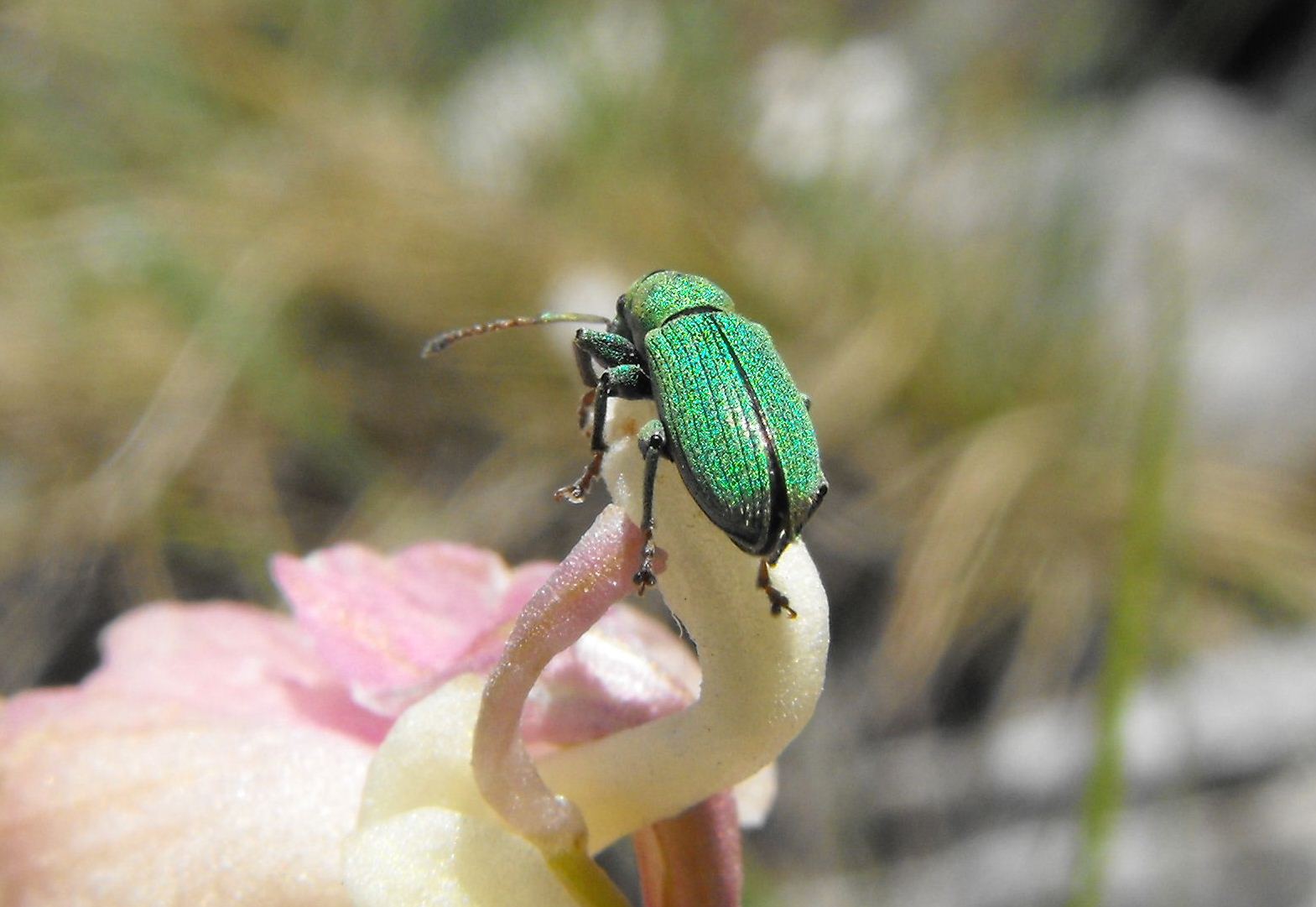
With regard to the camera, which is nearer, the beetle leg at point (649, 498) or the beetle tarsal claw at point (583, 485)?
the beetle leg at point (649, 498)

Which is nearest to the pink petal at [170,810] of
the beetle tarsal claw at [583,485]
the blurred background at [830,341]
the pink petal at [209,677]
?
the pink petal at [209,677]

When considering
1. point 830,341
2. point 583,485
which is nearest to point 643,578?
point 583,485

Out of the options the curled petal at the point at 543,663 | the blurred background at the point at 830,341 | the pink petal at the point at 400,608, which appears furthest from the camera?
the blurred background at the point at 830,341

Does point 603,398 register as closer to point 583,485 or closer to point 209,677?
point 583,485

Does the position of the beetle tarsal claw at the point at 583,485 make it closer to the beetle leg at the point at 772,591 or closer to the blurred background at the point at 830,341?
the beetle leg at the point at 772,591

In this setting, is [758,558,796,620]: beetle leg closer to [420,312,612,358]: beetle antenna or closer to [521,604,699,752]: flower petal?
[521,604,699,752]: flower petal

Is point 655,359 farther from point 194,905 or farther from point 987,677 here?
point 987,677

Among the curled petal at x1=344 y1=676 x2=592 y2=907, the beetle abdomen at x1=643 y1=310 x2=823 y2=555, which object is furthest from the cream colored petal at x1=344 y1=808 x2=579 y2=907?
the beetle abdomen at x1=643 y1=310 x2=823 y2=555
